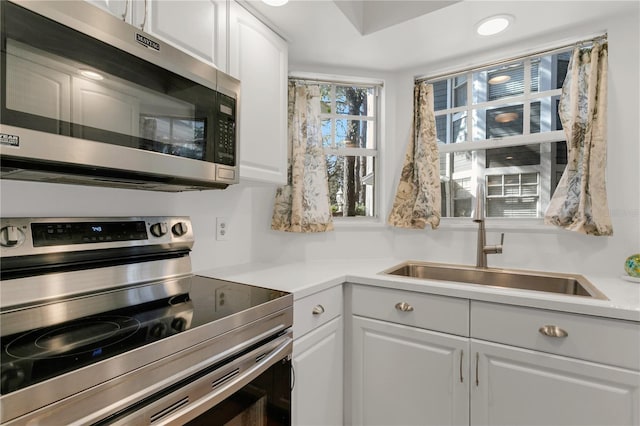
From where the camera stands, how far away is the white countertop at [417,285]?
114cm

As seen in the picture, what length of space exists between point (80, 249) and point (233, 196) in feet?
2.72

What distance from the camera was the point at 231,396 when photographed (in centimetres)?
90

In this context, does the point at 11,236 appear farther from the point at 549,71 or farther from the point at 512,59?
the point at 549,71

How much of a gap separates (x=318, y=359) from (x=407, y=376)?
42cm

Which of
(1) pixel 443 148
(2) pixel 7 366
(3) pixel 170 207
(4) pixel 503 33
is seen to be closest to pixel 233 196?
(3) pixel 170 207

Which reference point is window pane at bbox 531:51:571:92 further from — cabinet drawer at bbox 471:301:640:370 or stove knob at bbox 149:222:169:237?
stove knob at bbox 149:222:169:237

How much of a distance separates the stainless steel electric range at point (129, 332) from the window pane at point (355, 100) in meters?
1.40

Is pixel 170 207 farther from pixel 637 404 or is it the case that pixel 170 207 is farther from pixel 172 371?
pixel 637 404

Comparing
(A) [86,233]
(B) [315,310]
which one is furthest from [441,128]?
(A) [86,233]

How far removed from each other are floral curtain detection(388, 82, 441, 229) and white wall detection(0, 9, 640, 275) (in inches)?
3.7

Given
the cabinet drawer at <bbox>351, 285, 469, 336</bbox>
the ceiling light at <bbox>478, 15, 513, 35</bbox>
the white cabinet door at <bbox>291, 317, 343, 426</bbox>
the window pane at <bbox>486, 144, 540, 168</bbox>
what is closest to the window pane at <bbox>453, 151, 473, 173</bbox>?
the window pane at <bbox>486, 144, 540, 168</bbox>

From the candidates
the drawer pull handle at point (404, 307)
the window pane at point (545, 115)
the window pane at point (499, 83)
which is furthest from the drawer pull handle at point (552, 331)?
the window pane at point (499, 83)

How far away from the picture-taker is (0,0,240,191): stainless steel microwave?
72 centimetres

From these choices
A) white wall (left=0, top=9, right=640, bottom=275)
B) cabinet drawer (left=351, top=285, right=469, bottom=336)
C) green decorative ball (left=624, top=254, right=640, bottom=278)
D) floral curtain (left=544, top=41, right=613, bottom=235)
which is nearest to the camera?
white wall (left=0, top=9, right=640, bottom=275)
